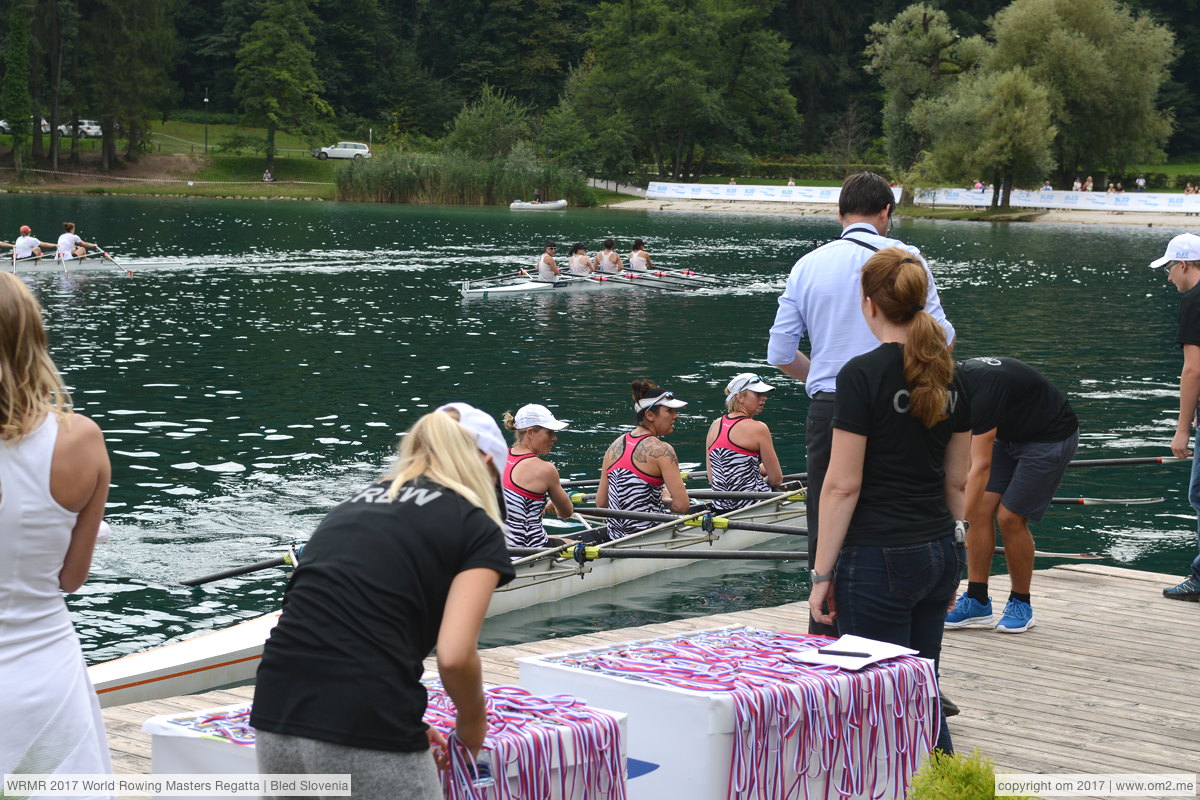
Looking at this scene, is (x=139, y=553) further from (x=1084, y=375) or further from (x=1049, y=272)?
(x=1049, y=272)

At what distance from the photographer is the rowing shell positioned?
7.79 m

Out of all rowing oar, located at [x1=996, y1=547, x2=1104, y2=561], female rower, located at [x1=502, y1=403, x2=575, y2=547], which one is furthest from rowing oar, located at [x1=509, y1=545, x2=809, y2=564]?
rowing oar, located at [x1=996, y1=547, x2=1104, y2=561]

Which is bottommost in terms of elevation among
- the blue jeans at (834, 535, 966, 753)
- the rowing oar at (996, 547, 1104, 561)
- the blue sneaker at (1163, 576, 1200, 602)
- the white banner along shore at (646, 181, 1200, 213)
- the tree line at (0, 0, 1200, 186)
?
the rowing oar at (996, 547, 1104, 561)

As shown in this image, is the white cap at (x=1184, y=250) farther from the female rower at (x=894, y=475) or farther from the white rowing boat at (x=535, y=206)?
the white rowing boat at (x=535, y=206)

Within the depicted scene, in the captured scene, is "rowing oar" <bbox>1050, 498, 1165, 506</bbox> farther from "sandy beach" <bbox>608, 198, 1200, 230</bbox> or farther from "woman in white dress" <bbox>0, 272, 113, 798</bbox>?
"sandy beach" <bbox>608, 198, 1200, 230</bbox>

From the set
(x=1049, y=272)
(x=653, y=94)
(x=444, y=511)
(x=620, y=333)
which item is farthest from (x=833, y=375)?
(x=653, y=94)

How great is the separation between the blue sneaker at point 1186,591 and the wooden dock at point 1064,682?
0.07 m

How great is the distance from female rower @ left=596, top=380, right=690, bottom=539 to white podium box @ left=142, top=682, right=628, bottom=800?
647 cm

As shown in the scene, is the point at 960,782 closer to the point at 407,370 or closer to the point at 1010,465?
the point at 1010,465

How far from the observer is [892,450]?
473 centimetres

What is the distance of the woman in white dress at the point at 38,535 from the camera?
3387 millimetres

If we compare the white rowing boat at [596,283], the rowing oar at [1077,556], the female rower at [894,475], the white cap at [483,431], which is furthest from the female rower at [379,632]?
the white rowing boat at [596,283]

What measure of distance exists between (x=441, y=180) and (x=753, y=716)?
239 ft

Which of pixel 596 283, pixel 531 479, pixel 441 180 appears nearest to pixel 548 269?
pixel 596 283
